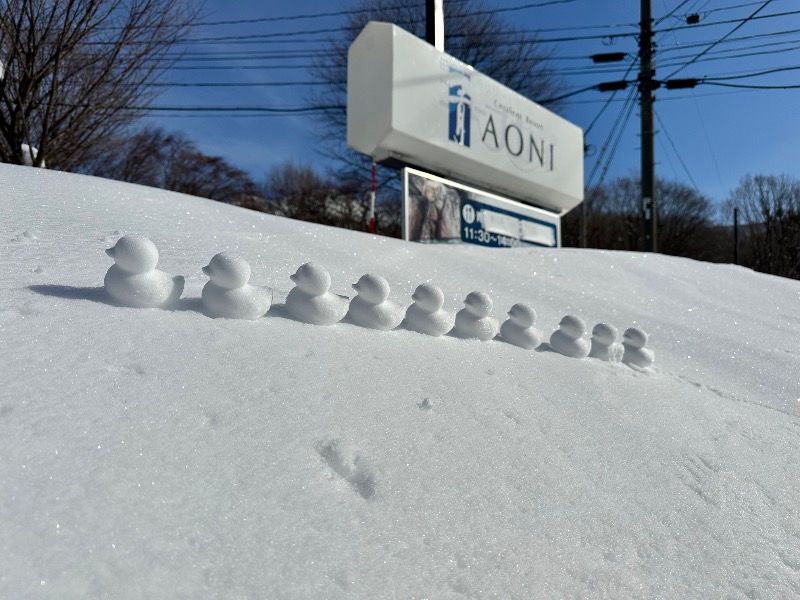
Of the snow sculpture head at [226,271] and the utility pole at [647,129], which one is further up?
the utility pole at [647,129]

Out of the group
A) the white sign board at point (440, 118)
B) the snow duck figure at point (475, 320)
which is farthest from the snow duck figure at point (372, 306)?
the white sign board at point (440, 118)

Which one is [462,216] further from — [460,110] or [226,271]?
[226,271]

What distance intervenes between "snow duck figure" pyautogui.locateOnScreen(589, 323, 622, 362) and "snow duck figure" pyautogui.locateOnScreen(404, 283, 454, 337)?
2.07ft

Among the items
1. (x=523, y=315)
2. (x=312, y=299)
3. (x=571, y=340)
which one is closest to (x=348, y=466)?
(x=312, y=299)

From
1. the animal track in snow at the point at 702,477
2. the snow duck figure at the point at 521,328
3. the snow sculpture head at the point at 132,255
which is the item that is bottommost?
the animal track in snow at the point at 702,477

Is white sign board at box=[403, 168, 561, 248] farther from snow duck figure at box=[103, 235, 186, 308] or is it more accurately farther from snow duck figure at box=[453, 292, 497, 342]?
snow duck figure at box=[103, 235, 186, 308]

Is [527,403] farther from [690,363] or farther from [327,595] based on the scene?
[690,363]

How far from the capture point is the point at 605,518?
41.5 inches

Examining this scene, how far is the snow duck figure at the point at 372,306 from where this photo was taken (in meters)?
1.48

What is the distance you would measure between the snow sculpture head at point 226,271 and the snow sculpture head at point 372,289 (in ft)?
1.07

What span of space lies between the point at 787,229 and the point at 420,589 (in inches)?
783

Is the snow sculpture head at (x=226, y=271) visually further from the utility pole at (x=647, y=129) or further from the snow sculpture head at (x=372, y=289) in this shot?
the utility pole at (x=647, y=129)

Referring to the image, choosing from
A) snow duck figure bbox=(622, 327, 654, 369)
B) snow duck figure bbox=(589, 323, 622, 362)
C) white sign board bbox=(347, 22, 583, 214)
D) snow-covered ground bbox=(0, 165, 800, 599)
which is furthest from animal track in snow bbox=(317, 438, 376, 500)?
white sign board bbox=(347, 22, 583, 214)

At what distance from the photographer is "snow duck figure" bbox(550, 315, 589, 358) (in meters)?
1.85
